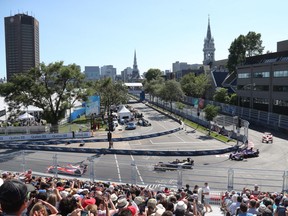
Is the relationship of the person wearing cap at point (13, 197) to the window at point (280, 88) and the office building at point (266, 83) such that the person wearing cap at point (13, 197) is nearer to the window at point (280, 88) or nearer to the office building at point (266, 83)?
the office building at point (266, 83)

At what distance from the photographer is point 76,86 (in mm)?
47031

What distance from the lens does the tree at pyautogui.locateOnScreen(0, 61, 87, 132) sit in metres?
43.4

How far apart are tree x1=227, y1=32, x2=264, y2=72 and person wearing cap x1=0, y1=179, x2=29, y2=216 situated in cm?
9558

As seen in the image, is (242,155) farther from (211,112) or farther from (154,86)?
(154,86)

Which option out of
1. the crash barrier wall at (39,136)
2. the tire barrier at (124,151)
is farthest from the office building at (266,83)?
the crash barrier wall at (39,136)

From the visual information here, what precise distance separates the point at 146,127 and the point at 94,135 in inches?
545

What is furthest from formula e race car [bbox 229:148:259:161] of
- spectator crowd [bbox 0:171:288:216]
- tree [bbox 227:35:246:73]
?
tree [bbox 227:35:246:73]

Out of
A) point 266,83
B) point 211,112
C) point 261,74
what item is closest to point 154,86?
point 261,74

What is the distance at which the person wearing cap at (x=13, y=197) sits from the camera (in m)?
3.72

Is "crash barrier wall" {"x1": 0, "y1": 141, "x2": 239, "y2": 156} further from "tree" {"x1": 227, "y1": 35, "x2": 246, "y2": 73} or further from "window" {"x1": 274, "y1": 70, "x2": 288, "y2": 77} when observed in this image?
"tree" {"x1": 227, "y1": 35, "x2": 246, "y2": 73}

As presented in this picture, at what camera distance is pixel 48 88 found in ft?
147

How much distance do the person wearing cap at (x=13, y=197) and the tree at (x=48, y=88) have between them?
41198 mm

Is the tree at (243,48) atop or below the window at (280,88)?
atop

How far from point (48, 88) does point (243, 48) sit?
67987 millimetres
